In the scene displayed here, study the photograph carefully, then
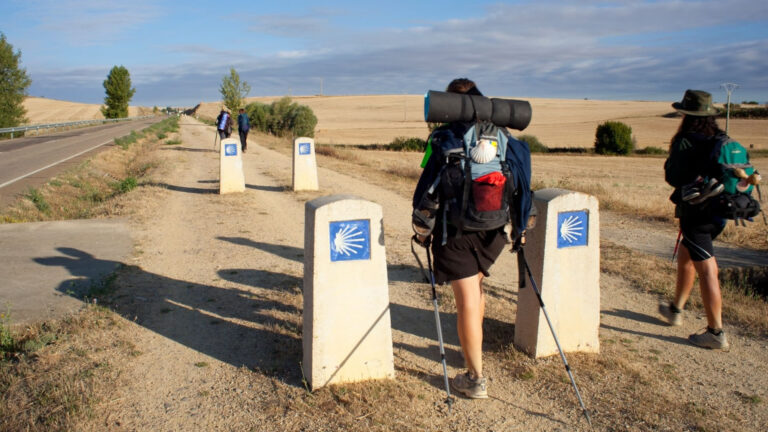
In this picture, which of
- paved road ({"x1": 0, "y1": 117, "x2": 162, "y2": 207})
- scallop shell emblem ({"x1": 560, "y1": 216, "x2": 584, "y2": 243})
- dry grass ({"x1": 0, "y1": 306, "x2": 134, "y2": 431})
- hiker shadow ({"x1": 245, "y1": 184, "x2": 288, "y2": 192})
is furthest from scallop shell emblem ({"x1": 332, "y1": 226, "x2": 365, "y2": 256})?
paved road ({"x1": 0, "y1": 117, "x2": 162, "y2": 207})

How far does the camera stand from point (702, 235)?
4.57 metres

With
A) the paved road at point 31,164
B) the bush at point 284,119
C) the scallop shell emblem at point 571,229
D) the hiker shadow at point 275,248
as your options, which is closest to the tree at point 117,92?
the bush at point 284,119

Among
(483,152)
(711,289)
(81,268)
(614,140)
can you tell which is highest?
(614,140)

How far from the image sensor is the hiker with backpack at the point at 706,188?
4.39m

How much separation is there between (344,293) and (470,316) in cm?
82

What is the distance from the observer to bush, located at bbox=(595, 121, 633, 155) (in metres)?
47.6

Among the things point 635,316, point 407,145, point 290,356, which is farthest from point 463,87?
point 407,145

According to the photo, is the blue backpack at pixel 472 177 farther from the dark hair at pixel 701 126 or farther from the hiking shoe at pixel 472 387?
the dark hair at pixel 701 126

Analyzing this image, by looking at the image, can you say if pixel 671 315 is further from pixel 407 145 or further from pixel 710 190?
pixel 407 145

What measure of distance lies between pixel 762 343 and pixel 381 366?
3.22 metres

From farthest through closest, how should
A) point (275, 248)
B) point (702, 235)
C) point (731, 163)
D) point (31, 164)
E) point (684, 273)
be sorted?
point (31, 164) < point (275, 248) < point (684, 273) < point (702, 235) < point (731, 163)

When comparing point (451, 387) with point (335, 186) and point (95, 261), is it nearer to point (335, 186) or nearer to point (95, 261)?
point (95, 261)

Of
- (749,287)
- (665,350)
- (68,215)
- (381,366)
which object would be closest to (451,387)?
(381,366)

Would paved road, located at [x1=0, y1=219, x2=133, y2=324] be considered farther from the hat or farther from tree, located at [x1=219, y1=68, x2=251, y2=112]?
tree, located at [x1=219, y1=68, x2=251, y2=112]
